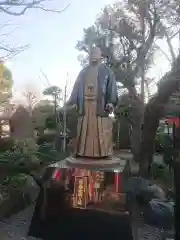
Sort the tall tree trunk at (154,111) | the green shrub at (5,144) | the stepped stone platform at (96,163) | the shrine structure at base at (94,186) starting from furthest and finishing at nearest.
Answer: the green shrub at (5,144) < the tall tree trunk at (154,111) < the stepped stone platform at (96,163) < the shrine structure at base at (94,186)

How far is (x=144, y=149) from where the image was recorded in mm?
7988

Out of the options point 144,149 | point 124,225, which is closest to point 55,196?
point 124,225

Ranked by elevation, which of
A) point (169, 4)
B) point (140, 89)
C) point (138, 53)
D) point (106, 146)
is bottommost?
point (106, 146)

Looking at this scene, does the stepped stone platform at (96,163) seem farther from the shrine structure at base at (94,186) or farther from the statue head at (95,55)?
the statue head at (95,55)

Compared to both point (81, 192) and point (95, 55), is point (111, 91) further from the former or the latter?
point (81, 192)

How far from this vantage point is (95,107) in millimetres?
4023

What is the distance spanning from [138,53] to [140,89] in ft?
4.70

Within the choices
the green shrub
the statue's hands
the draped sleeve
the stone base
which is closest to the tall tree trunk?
the draped sleeve

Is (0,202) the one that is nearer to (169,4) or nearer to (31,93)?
(169,4)

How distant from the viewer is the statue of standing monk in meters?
3.99

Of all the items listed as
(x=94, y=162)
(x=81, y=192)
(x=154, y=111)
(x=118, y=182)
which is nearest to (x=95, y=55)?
(x=94, y=162)

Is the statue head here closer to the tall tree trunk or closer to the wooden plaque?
the wooden plaque

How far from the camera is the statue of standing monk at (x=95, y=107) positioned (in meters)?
3.99

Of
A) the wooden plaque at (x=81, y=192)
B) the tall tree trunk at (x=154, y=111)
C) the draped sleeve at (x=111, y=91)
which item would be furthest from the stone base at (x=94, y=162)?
the tall tree trunk at (x=154, y=111)
